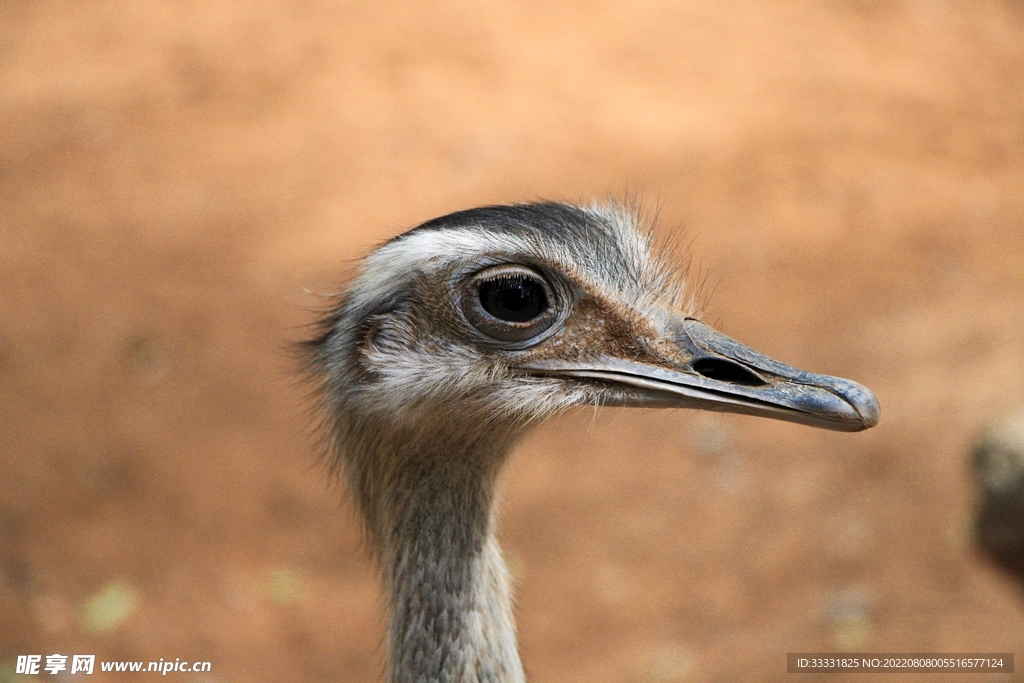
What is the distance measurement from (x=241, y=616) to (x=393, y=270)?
2814 mm

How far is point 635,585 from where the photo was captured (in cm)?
459

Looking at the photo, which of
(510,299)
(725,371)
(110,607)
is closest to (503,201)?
(110,607)

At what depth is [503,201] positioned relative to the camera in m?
5.66

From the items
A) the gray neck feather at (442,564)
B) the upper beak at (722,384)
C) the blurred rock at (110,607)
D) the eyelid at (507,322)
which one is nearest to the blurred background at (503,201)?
the blurred rock at (110,607)

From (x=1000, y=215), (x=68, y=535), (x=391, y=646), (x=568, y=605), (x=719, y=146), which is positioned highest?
(x=719, y=146)

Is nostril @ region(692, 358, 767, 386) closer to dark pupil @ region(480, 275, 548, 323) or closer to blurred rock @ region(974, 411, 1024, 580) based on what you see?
dark pupil @ region(480, 275, 548, 323)

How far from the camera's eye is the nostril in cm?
204

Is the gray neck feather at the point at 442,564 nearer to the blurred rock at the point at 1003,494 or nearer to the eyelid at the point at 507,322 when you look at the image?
the eyelid at the point at 507,322

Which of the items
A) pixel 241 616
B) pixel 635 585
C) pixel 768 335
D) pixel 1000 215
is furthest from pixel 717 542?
pixel 1000 215

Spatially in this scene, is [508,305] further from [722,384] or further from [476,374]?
[722,384]

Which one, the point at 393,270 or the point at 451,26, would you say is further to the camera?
the point at 451,26

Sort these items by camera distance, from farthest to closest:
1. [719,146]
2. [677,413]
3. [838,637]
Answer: [719,146] → [677,413] → [838,637]

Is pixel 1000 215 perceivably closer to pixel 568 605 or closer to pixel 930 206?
pixel 930 206

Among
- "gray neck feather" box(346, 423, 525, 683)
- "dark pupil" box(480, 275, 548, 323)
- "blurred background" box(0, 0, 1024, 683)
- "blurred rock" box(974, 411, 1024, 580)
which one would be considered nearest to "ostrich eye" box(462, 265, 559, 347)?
"dark pupil" box(480, 275, 548, 323)
